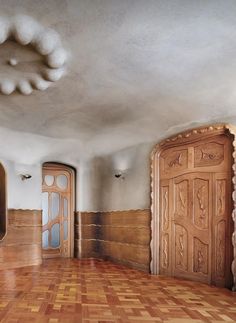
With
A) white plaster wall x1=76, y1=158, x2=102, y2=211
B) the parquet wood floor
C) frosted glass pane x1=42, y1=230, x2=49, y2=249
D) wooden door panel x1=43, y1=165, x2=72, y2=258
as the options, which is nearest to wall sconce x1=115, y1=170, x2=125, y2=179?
white plaster wall x1=76, y1=158, x2=102, y2=211

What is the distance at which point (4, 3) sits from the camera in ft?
8.86

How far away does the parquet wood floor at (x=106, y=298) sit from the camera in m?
3.43

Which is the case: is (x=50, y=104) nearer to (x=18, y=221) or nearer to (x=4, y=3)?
(x=4, y=3)

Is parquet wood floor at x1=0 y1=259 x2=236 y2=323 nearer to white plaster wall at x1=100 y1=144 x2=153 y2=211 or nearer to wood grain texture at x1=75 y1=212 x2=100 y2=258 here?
white plaster wall at x1=100 y1=144 x2=153 y2=211

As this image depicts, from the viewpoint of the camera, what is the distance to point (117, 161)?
7.07 meters

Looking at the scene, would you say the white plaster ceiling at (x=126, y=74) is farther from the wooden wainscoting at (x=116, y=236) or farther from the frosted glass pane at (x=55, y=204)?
the wooden wainscoting at (x=116, y=236)

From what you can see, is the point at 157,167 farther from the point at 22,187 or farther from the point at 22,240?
the point at 22,240

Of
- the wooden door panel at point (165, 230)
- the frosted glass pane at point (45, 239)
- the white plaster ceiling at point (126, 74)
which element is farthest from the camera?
the frosted glass pane at point (45, 239)

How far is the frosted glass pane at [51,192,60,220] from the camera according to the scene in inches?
297

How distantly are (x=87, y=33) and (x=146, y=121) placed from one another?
105 inches

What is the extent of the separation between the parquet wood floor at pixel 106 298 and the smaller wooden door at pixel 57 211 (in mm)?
1595

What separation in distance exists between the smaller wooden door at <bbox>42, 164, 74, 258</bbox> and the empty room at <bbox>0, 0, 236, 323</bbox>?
23 mm

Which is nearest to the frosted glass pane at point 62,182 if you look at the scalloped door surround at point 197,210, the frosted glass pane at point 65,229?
the frosted glass pane at point 65,229

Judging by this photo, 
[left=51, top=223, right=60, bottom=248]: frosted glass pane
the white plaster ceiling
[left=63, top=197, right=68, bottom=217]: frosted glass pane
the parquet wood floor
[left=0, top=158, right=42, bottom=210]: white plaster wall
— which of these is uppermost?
the white plaster ceiling
